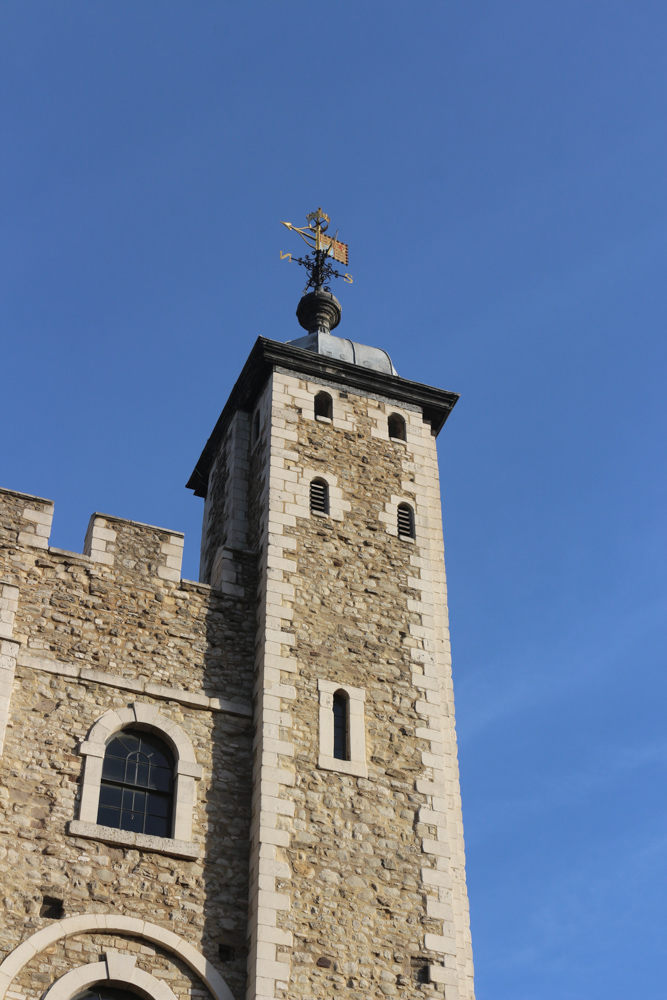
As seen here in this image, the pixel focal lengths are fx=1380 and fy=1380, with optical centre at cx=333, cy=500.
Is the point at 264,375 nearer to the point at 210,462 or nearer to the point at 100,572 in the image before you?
the point at 210,462

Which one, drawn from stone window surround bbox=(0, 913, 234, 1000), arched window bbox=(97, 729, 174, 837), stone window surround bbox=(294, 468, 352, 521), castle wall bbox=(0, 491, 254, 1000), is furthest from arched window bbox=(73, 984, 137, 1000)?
stone window surround bbox=(294, 468, 352, 521)

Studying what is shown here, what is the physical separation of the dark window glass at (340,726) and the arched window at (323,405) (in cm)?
525

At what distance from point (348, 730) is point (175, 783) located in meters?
2.41

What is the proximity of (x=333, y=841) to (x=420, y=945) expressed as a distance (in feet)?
5.29

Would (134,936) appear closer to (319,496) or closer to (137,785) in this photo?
(137,785)

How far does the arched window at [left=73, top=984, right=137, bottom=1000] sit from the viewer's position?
1538 cm

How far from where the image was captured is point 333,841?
672 inches

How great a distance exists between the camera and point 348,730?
1819 cm

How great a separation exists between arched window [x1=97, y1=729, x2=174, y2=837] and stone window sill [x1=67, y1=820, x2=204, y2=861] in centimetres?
28

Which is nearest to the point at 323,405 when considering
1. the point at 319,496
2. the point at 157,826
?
the point at 319,496

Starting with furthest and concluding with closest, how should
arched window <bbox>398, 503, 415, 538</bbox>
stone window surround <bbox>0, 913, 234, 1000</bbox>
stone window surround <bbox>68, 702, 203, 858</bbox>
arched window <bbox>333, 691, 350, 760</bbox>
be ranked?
1. arched window <bbox>398, 503, 415, 538</bbox>
2. arched window <bbox>333, 691, 350, 760</bbox>
3. stone window surround <bbox>68, 702, 203, 858</bbox>
4. stone window surround <bbox>0, 913, 234, 1000</bbox>

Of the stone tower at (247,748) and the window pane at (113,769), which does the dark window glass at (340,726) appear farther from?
the window pane at (113,769)

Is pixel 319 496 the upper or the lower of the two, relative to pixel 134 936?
upper

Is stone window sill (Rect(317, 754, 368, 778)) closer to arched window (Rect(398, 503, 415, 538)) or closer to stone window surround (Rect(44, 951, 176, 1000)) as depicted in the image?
stone window surround (Rect(44, 951, 176, 1000))
